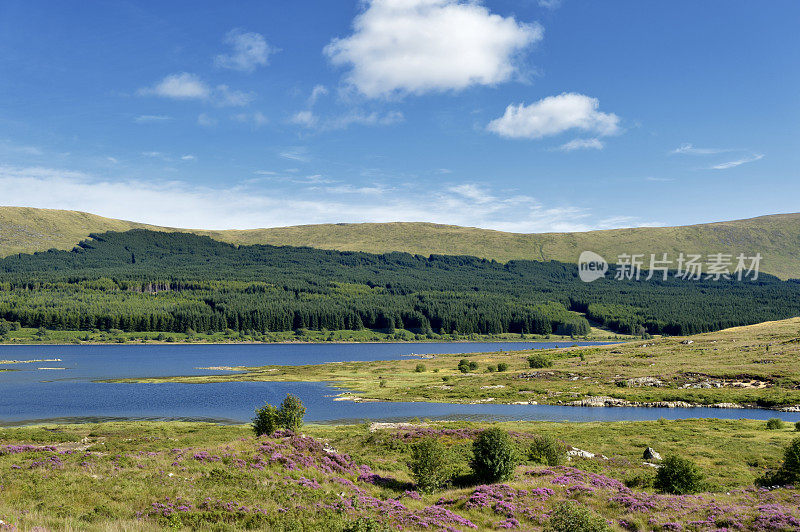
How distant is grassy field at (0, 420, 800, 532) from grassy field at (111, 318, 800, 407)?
45576 mm

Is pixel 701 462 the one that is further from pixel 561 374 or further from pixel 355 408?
pixel 561 374

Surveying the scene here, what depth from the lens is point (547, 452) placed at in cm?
4181

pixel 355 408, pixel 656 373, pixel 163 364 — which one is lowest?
pixel 163 364

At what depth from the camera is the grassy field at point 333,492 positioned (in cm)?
2334

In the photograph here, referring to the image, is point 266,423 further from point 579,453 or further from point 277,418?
point 579,453

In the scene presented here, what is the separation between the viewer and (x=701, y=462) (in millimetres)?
42188

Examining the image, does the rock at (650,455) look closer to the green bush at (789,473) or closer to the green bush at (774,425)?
the green bush at (789,473)

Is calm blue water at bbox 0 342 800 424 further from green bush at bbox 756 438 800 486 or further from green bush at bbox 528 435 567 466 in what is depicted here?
green bush at bbox 756 438 800 486

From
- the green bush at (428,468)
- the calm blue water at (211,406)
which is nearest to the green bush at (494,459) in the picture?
the green bush at (428,468)

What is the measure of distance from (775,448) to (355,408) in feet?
189

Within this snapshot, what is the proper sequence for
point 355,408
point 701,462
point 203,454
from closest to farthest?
point 203,454
point 701,462
point 355,408

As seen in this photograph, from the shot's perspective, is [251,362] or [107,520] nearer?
[107,520]

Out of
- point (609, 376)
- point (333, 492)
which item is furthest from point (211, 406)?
point (609, 376)

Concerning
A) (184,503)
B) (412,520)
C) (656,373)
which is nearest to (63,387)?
(184,503)
